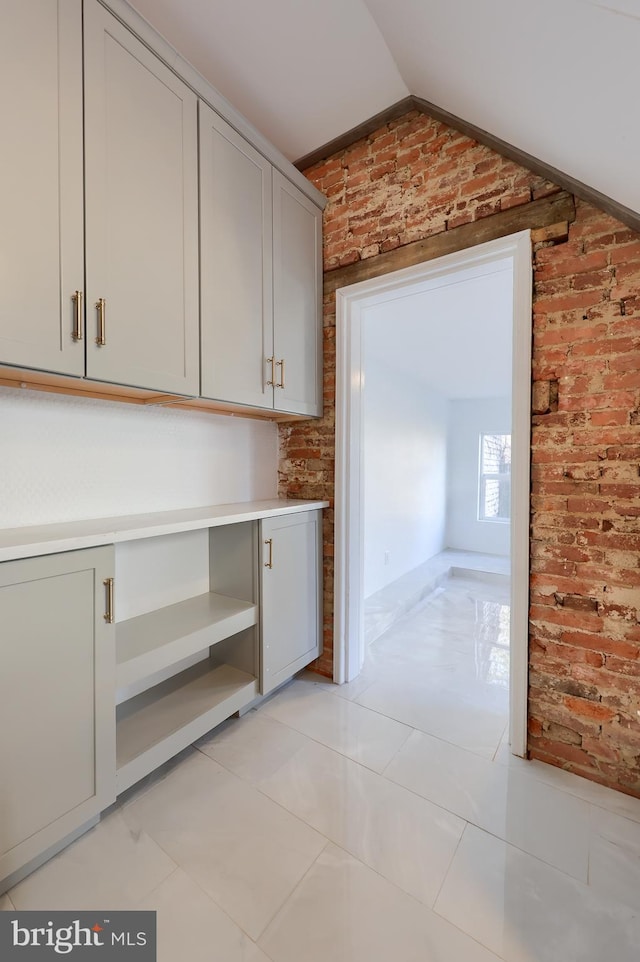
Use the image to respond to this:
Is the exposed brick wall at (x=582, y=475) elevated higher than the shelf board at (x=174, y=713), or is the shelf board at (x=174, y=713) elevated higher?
the exposed brick wall at (x=582, y=475)

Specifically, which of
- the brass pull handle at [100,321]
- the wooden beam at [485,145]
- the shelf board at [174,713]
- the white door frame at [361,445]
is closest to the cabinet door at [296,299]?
the white door frame at [361,445]

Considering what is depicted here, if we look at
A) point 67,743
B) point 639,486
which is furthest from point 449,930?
point 639,486

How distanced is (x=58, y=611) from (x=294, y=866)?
1.09 meters

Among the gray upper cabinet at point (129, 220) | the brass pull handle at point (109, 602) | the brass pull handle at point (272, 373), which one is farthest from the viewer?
the brass pull handle at point (272, 373)

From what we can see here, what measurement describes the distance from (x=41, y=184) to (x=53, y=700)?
5.00 feet

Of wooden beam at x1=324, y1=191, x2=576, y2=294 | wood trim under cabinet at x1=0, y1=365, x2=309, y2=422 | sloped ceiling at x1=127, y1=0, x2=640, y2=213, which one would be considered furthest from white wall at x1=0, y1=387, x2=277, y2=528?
sloped ceiling at x1=127, y1=0, x2=640, y2=213

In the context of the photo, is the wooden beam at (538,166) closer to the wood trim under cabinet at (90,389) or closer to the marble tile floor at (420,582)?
the wood trim under cabinet at (90,389)

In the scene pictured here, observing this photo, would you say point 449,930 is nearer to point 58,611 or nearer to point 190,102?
point 58,611

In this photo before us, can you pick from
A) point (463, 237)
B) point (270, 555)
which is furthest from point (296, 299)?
point (270, 555)

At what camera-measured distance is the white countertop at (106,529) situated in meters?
1.12

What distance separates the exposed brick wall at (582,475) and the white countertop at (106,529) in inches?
50.0

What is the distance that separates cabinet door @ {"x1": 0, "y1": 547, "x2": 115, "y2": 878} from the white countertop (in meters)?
0.04

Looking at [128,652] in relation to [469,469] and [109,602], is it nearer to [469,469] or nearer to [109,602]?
[109,602]

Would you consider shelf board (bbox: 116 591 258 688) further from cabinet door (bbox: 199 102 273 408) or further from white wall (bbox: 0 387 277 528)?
cabinet door (bbox: 199 102 273 408)
